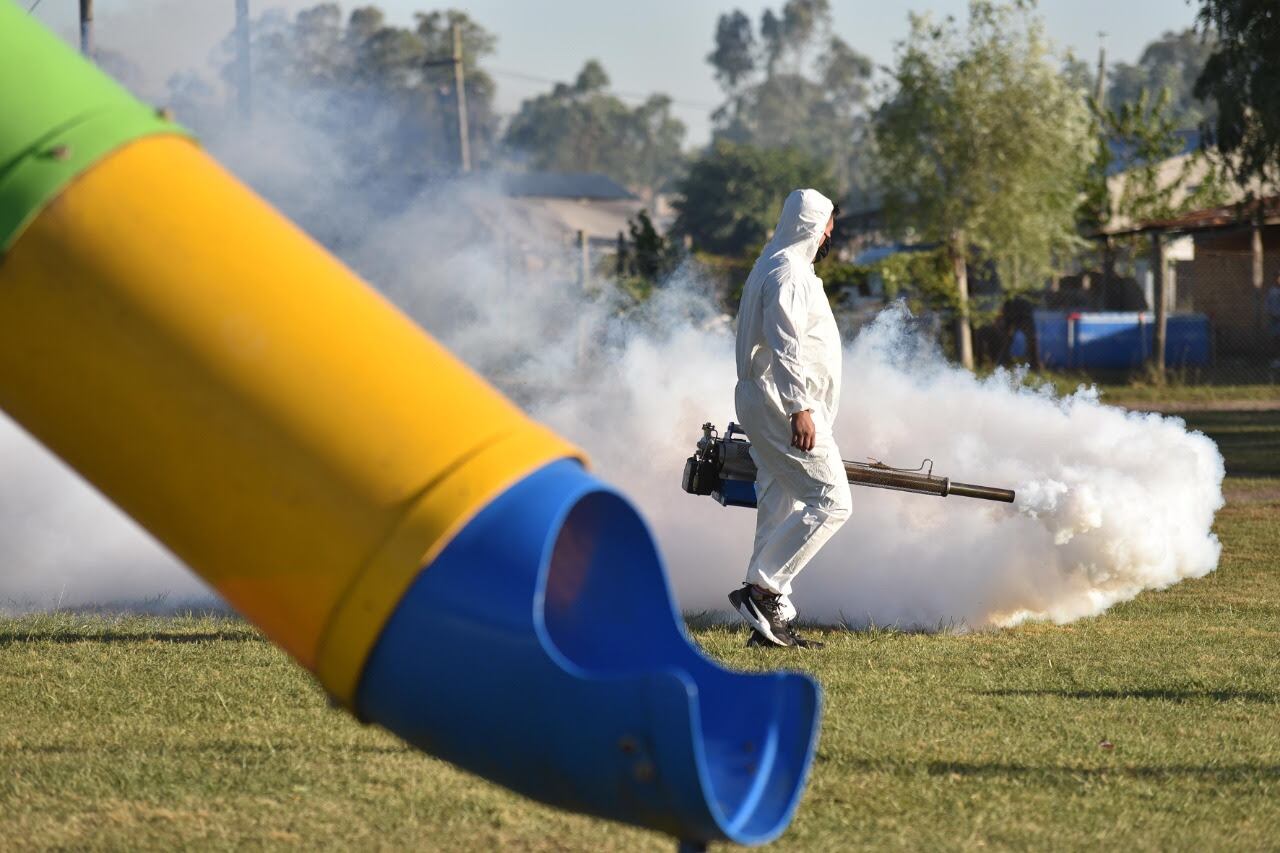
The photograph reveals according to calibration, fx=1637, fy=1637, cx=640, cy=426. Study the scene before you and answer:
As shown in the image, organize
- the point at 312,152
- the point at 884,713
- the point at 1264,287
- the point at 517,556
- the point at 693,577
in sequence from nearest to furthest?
the point at 517,556, the point at 884,713, the point at 693,577, the point at 312,152, the point at 1264,287

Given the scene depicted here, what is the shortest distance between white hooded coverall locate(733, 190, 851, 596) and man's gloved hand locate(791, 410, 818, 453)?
5 centimetres

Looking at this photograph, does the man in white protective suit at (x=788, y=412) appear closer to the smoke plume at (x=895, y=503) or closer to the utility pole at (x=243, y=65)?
the smoke plume at (x=895, y=503)

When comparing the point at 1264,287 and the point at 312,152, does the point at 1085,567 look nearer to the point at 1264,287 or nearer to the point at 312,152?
the point at 312,152

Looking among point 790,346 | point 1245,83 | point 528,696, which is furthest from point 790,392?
point 1245,83

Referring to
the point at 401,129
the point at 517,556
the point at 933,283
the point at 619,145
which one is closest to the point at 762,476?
the point at 517,556

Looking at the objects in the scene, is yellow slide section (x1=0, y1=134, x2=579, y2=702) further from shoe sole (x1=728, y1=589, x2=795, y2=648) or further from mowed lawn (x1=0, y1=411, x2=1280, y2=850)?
shoe sole (x1=728, y1=589, x2=795, y2=648)

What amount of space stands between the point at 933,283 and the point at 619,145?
387 feet

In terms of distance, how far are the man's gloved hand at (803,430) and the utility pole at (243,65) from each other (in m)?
10.7

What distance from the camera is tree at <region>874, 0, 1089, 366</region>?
31.2m

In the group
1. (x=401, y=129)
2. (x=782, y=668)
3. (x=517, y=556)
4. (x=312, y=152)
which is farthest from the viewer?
(x=401, y=129)

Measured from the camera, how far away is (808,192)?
7.73 m

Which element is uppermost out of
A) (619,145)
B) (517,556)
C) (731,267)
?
(517,556)

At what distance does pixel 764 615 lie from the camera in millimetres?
7586

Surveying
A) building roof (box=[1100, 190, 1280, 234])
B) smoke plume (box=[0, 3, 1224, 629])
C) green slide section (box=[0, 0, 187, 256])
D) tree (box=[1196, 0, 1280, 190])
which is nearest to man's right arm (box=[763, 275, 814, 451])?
smoke plume (box=[0, 3, 1224, 629])
